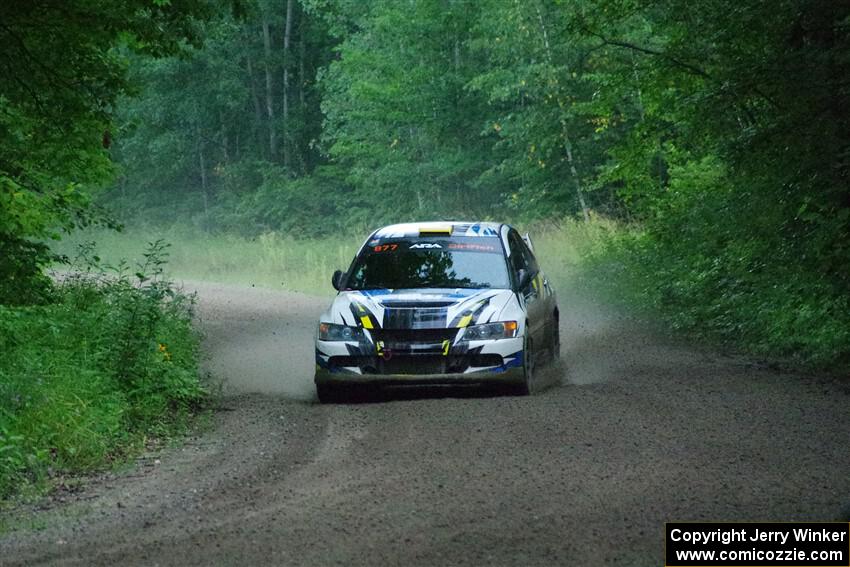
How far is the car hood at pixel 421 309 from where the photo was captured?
1322cm

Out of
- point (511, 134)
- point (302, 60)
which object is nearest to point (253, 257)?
point (511, 134)

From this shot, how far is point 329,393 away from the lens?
13.6 meters

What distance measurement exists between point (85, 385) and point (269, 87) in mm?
48593

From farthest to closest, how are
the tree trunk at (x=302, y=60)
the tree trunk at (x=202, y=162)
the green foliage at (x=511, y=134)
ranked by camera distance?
the tree trunk at (x=202, y=162) < the tree trunk at (x=302, y=60) < the green foliage at (x=511, y=134)

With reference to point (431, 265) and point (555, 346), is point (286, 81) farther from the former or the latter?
point (431, 265)

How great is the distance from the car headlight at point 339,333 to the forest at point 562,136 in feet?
4.91

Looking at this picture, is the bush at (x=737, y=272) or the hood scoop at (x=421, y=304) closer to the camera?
the hood scoop at (x=421, y=304)

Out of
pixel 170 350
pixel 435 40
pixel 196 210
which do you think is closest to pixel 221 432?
pixel 170 350

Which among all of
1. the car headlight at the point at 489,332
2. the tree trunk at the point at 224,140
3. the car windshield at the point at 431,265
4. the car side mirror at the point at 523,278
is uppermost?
the tree trunk at the point at 224,140

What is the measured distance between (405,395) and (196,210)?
50.3 meters

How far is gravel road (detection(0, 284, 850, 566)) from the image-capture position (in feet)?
23.7

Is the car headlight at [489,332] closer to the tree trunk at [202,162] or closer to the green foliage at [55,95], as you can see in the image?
the green foliage at [55,95]

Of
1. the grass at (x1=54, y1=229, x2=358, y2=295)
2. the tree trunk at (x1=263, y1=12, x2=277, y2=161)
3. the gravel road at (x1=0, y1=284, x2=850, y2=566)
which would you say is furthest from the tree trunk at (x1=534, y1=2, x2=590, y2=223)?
the tree trunk at (x1=263, y1=12, x2=277, y2=161)

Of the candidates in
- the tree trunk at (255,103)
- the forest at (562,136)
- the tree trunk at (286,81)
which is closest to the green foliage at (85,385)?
the forest at (562,136)
